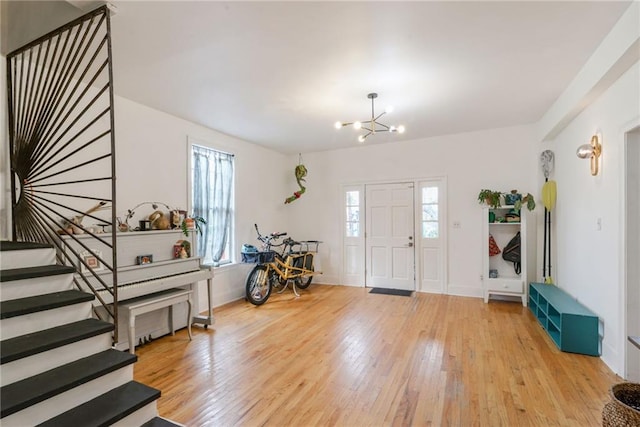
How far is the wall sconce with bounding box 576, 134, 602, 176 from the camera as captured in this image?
9.79 feet

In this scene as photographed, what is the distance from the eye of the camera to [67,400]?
1.69 meters

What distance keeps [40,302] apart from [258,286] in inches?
121

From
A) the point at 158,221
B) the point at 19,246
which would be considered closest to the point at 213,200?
the point at 158,221

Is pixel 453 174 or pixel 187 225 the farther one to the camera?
pixel 453 174

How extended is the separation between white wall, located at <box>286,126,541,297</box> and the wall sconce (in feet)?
5.57

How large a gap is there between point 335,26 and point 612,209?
2909 millimetres

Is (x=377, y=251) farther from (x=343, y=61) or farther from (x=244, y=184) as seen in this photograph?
(x=343, y=61)

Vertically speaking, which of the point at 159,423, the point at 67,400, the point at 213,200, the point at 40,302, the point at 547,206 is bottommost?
the point at 159,423

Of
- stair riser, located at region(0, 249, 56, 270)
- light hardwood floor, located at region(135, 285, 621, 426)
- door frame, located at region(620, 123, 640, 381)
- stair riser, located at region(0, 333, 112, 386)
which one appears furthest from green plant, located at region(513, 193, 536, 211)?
stair riser, located at region(0, 249, 56, 270)

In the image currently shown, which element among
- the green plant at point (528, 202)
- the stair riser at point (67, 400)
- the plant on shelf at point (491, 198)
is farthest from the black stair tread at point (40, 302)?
the green plant at point (528, 202)

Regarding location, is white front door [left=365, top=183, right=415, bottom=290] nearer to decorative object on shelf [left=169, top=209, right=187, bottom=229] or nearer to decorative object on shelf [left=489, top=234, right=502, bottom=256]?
decorative object on shelf [left=489, top=234, right=502, bottom=256]

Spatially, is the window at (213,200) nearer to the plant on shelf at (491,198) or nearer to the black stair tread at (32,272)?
the black stair tread at (32,272)

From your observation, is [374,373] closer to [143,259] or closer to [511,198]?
[143,259]

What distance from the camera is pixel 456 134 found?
17.3 ft
